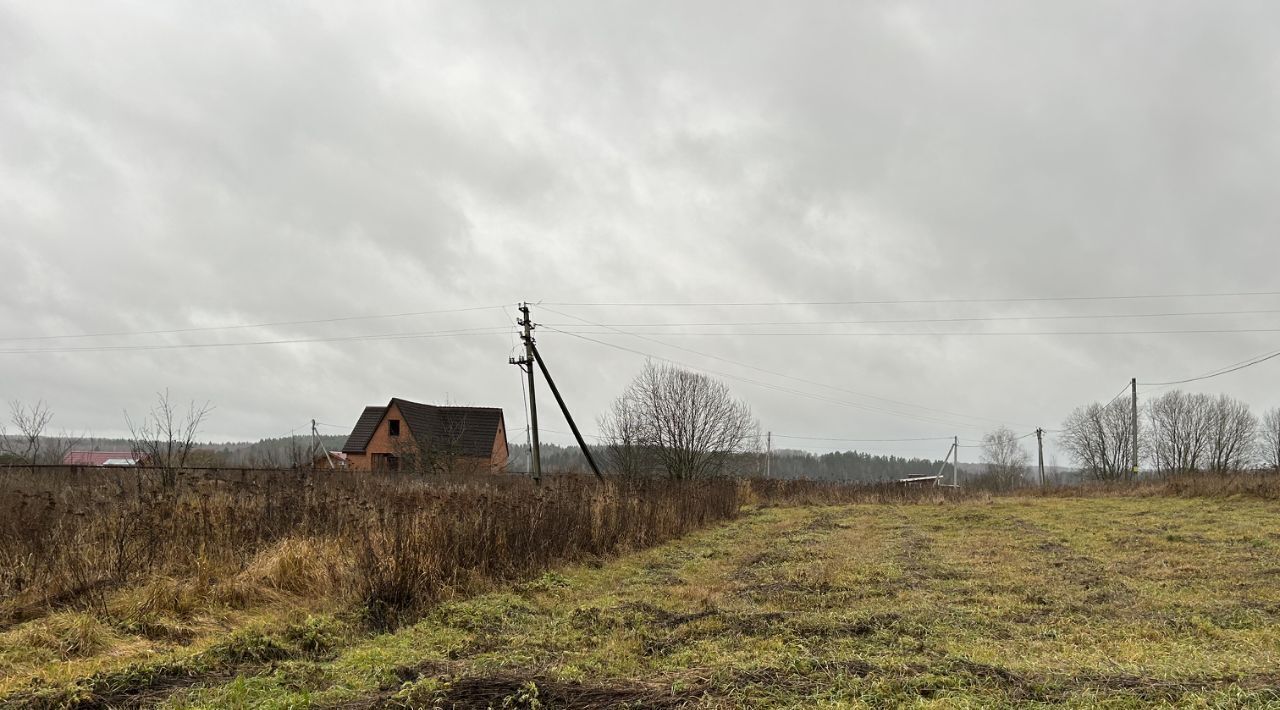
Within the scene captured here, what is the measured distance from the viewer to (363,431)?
46.5m

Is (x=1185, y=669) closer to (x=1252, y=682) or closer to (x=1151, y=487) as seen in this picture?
(x=1252, y=682)

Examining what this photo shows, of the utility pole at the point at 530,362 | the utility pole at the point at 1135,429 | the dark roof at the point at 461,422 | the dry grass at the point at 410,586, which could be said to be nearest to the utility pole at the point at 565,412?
the utility pole at the point at 530,362

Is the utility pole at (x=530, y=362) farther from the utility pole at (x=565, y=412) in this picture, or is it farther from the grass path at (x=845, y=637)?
the grass path at (x=845, y=637)

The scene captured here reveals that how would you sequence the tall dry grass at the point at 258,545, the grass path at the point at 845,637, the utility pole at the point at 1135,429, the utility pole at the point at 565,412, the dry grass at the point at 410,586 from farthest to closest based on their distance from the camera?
the utility pole at the point at 1135,429 < the utility pole at the point at 565,412 < the tall dry grass at the point at 258,545 < the dry grass at the point at 410,586 < the grass path at the point at 845,637

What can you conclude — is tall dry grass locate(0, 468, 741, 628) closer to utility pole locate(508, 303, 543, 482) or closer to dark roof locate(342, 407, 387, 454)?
utility pole locate(508, 303, 543, 482)

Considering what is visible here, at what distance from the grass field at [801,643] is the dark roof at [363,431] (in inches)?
1555

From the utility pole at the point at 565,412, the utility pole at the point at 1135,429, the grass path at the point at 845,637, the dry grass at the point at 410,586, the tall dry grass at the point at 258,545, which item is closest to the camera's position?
the grass path at the point at 845,637

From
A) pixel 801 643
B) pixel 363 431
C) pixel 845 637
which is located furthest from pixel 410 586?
pixel 363 431

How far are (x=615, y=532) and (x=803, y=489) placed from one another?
2165cm

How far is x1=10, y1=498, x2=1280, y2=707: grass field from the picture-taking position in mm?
3830

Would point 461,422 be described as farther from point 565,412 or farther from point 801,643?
point 801,643

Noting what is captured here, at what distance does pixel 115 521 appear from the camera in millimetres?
7473

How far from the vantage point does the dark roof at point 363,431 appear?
4588 centimetres

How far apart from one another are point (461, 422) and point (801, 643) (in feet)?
138
